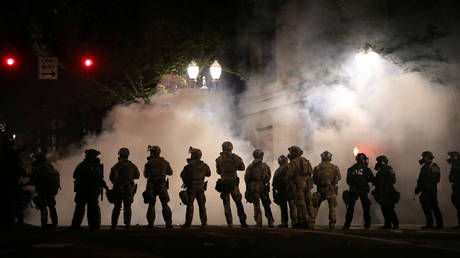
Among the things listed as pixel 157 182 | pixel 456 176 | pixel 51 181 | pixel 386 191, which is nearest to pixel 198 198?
pixel 157 182

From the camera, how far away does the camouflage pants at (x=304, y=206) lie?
49.2 feet

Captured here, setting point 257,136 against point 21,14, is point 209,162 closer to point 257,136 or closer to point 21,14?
point 257,136

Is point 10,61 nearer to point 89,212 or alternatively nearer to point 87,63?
point 87,63

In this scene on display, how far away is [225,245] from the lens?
980cm

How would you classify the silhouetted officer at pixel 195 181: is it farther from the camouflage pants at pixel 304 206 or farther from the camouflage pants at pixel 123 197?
the camouflage pants at pixel 304 206

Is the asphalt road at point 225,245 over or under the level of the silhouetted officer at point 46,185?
under

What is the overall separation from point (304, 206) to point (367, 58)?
19.9 ft

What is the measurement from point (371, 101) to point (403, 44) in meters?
1.81

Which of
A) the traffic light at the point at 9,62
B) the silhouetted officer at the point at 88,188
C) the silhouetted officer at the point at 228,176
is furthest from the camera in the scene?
the traffic light at the point at 9,62

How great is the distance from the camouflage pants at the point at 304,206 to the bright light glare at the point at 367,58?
18.5 feet

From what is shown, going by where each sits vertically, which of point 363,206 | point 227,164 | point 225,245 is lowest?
point 225,245

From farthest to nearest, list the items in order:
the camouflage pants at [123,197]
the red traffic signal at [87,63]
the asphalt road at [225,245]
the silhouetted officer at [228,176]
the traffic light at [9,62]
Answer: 1. the red traffic signal at [87,63]
2. the traffic light at [9,62]
3. the silhouetted officer at [228,176]
4. the camouflage pants at [123,197]
5. the asphalt road at [225,245]

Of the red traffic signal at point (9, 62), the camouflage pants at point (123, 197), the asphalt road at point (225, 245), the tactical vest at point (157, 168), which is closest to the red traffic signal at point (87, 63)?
the red traffic signal at point (9, 62)

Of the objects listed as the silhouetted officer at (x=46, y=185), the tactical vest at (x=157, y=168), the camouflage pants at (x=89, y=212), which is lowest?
the camouflage pants at (x=89, y=212)
